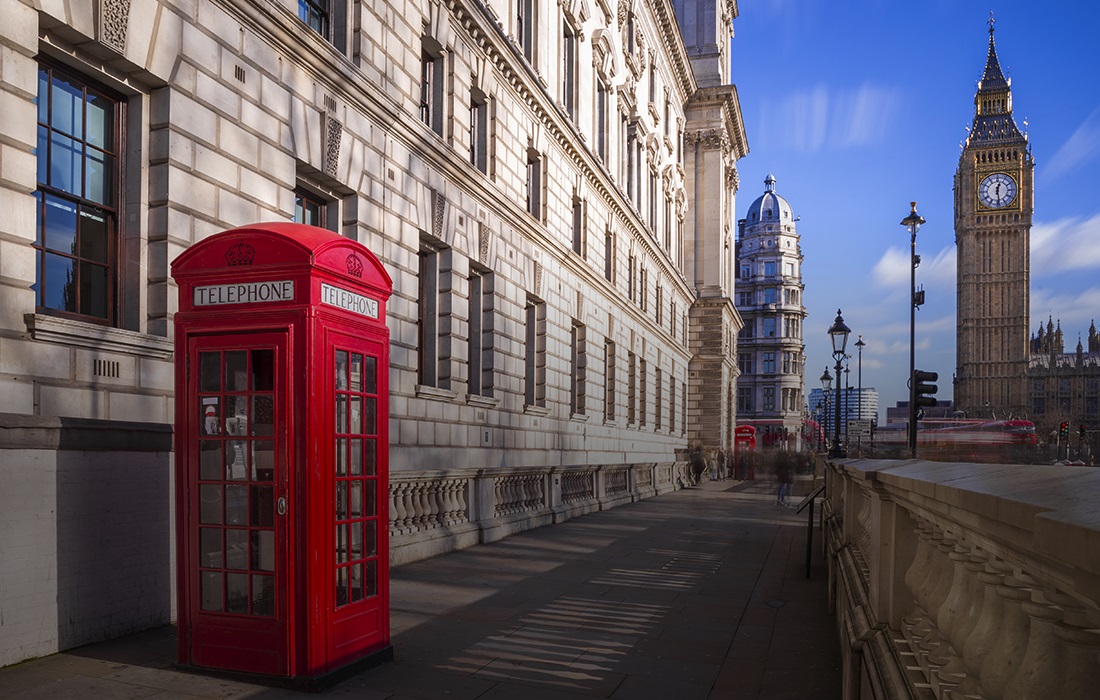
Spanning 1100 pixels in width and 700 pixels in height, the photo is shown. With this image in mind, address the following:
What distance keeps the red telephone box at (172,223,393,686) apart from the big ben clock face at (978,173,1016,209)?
159 m

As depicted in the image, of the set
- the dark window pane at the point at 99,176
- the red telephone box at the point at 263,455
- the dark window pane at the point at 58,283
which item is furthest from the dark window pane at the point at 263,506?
the dark window pane at the point at 99,176

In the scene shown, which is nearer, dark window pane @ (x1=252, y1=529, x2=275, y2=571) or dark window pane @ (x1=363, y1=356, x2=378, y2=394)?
dark window pane @ (x1=252, y1=529, x2=275, y2=571)

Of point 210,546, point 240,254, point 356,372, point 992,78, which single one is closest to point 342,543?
point 210,546

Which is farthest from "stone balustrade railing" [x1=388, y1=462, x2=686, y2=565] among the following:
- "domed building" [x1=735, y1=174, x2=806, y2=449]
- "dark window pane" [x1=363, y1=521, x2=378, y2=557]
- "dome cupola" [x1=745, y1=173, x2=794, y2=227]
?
"dome cupola" [x1=745, y1=173, x2=794, y2=227]

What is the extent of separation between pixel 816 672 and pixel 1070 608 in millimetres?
5957

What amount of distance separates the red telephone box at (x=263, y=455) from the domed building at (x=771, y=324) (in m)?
100

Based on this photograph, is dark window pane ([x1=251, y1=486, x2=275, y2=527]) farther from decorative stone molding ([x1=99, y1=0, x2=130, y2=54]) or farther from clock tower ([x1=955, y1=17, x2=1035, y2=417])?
clock tower ([x1=955, y1=17, x2=1035, y2=417])

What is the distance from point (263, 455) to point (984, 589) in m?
4.75

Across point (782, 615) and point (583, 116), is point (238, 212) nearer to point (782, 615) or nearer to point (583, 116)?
point (782, 615)

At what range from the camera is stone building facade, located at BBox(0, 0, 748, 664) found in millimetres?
6867

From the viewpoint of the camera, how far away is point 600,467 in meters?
23.7

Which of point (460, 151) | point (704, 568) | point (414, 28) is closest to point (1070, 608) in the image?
point (704, 568)

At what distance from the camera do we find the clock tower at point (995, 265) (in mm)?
144625

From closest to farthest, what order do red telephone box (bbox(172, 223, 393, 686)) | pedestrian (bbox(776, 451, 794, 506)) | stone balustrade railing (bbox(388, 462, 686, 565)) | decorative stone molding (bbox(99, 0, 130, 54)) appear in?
red telephone box (bbox(172, 223, 393, 686))
decorative stone molding (bbox(99, 0, 130, 54))
stone balustrade railing (bbox(388, 462, 686, 565))
pedestrian (bbox(776, 451, 794, 506))
